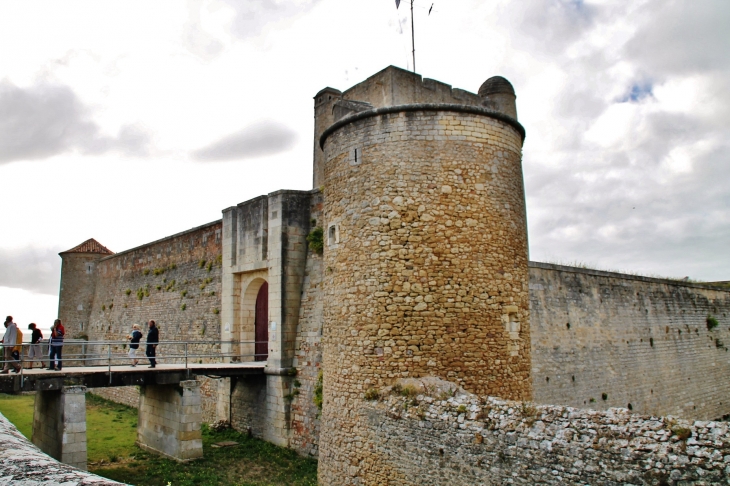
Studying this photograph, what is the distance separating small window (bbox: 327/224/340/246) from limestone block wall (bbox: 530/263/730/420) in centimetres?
632

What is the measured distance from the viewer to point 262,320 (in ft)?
58.6

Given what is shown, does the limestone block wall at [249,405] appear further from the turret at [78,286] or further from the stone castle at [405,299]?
the turret at [78,286]

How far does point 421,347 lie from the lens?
979 cm

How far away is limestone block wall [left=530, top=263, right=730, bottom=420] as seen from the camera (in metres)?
15.4

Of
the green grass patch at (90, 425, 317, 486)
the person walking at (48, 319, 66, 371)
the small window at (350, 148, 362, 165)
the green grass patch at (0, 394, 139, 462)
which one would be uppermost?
the small window at (350, 148, 362, 165)

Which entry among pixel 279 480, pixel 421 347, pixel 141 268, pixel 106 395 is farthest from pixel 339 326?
pixel 106 395

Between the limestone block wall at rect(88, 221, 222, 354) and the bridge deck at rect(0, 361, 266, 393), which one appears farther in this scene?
the limestone block wall at rect(88, 221, 222, 354)

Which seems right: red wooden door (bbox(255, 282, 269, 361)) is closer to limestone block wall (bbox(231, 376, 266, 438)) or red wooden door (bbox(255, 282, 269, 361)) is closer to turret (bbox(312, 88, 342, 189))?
limestone block wall (bbox(231, 376, 266, 438))

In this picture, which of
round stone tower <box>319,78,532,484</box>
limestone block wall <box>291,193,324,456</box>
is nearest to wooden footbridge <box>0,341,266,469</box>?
limestone block wall <box>291,193,324,456</box>

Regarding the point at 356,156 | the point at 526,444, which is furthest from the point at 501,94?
→ the point at 526,444

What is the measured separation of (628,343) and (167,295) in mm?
17527

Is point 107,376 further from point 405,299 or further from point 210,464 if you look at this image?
point 405,299

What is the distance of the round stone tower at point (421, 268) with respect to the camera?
9.88 meters

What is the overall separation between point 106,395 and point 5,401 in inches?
161
